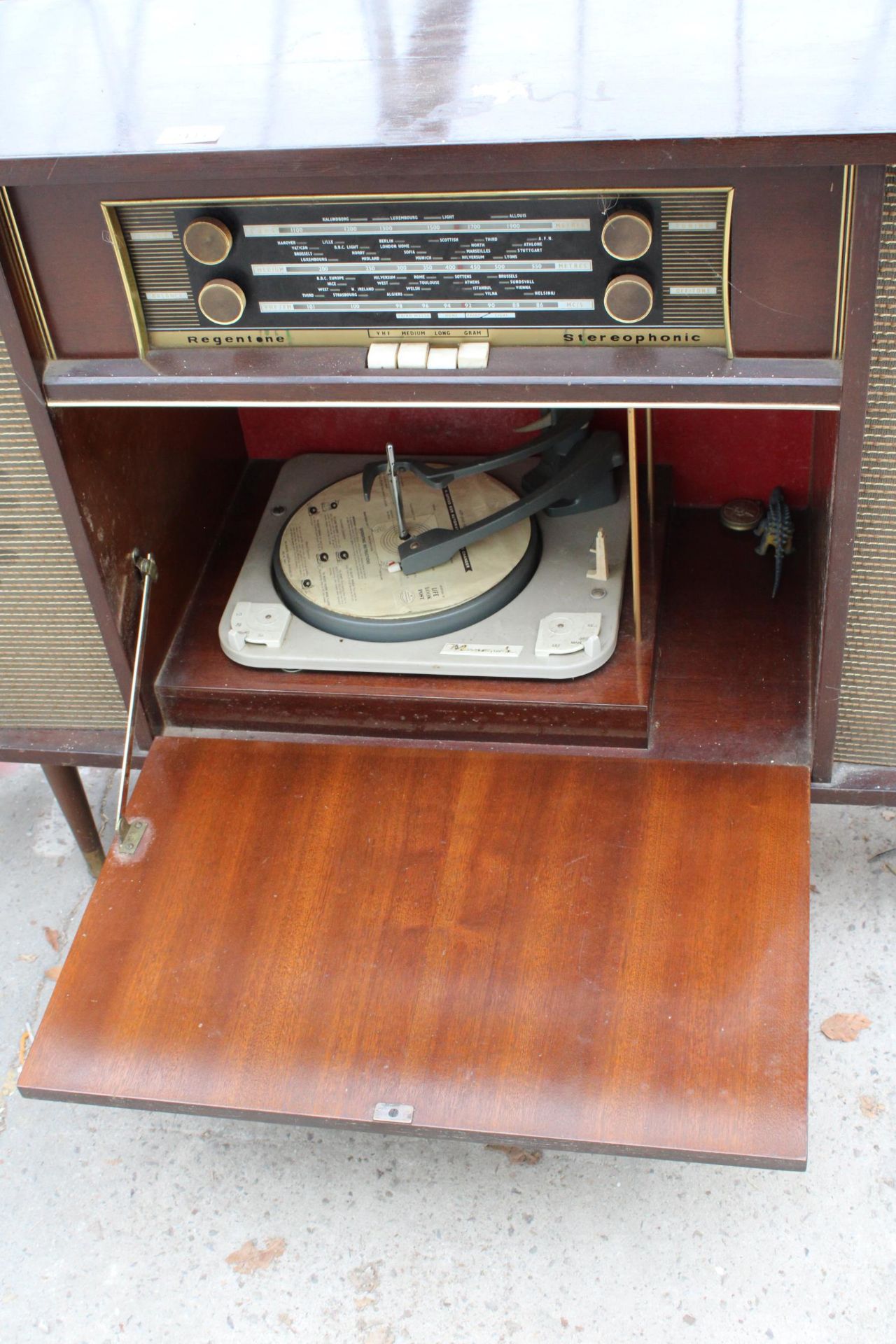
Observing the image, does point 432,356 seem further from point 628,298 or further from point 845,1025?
point 845,1025

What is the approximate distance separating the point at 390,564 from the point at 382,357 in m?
0.39

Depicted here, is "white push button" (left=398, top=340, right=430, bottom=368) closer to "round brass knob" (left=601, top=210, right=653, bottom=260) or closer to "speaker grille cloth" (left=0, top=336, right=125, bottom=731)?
"round brass knob" (left=601, top=210, right=653, bottom=260)

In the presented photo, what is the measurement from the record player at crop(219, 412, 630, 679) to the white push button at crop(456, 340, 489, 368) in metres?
0.32

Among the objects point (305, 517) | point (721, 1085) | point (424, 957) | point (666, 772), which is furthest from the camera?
point (305, 517)

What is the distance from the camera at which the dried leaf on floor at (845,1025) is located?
1541mm

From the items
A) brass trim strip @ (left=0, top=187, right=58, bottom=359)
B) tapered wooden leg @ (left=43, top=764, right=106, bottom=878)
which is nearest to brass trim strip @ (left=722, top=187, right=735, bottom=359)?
brass trim strip @ (left=0, top=187, right=58, bottom=359)

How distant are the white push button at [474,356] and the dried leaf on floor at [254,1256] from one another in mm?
903

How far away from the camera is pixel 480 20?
4.03 feet

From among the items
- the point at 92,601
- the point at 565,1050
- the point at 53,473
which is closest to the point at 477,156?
the point at 53,473

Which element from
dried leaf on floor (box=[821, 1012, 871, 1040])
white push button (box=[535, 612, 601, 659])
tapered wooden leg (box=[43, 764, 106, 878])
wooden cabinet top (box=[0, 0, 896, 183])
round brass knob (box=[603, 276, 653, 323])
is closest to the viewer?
wooden cabinet top (box=[0, 0, 896, 183])

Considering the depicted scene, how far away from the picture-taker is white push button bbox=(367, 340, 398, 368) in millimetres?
1184

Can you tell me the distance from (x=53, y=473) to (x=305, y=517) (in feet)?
1.25

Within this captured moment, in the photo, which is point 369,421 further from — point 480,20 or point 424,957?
point 424,957

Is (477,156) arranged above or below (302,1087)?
above
